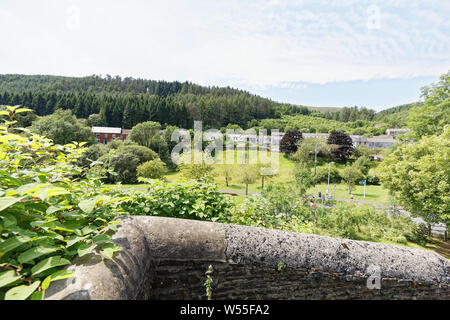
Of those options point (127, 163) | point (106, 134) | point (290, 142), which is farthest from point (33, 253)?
point (106, 134)

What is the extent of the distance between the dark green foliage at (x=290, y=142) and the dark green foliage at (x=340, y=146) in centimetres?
694

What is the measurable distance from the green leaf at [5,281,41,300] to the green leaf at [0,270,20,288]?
0.04 metres

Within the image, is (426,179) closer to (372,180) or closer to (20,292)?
(20,292)

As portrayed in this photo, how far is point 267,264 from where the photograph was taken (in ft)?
7.40

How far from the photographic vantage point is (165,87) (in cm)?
12706

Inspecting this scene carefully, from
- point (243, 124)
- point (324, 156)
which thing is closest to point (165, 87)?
point (243, 124)

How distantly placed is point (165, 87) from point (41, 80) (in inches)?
2504

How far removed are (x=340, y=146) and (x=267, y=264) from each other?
5149 centimetres

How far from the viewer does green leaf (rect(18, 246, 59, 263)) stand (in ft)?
3.53

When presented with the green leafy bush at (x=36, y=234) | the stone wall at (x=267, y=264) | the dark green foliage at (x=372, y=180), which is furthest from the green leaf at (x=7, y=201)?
the dark green foliage at (x=372, y=180)

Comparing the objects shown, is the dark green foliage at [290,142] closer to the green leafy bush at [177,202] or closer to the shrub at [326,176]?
the shrub at [326,176]

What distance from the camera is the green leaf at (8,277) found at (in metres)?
0.96

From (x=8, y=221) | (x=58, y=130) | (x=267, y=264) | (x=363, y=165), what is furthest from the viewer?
(x=363, y=165)

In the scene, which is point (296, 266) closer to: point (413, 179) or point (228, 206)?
point (228, 206)
